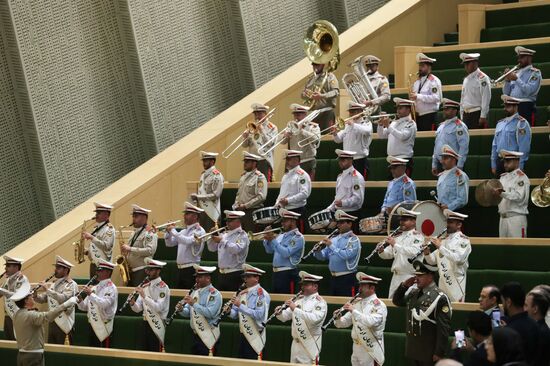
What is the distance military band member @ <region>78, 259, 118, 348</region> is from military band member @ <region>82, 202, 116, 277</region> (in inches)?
38.6

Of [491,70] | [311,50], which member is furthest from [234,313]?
[491,70]

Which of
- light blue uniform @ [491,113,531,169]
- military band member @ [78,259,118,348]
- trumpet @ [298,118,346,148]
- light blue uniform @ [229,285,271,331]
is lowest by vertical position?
military band member @ [78,259,118,348]

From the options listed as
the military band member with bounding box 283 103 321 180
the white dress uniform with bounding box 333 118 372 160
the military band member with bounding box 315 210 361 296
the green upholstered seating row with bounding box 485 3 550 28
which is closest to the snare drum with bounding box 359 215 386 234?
the military band member with bounding box 315 210 361 296

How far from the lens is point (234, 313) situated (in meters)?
14.3

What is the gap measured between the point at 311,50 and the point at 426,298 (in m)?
6.70

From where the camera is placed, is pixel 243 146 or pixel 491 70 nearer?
pixel 243 146

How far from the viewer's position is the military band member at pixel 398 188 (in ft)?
49.8

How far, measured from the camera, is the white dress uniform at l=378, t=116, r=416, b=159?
1619cm

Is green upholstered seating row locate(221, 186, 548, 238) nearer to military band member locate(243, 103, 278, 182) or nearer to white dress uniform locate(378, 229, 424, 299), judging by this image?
military band member locate(243, 103, 278, 182)

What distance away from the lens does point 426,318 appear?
12.0m

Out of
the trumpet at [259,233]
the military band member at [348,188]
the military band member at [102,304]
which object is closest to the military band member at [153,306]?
the military band member at [102,304]

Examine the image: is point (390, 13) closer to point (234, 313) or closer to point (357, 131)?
point (357, 131)

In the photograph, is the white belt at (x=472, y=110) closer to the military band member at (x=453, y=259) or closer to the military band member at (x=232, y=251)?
the military band member at (x=232, y=251)

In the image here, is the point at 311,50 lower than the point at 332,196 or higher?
higher
